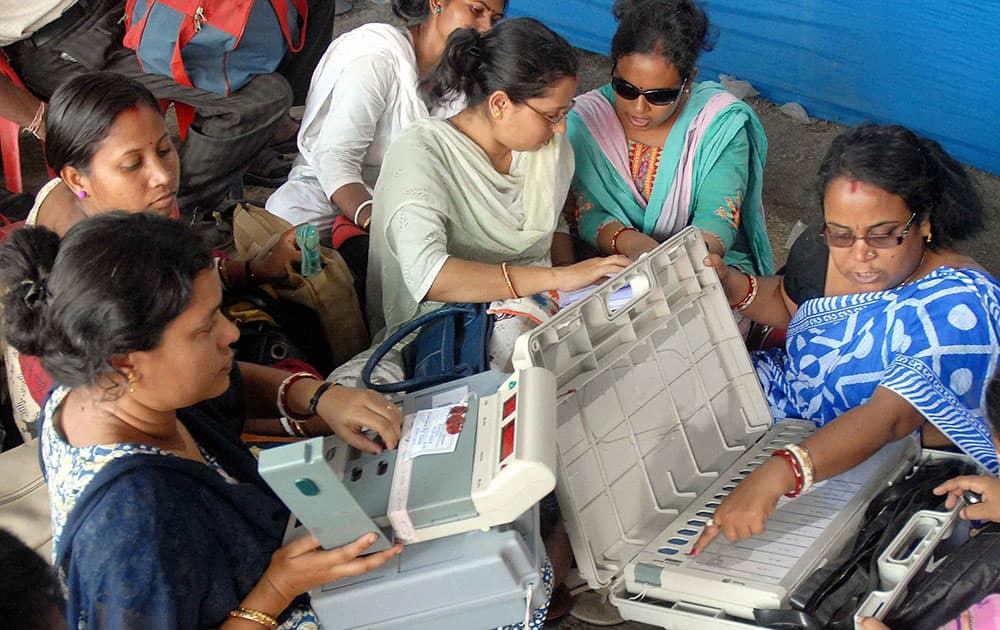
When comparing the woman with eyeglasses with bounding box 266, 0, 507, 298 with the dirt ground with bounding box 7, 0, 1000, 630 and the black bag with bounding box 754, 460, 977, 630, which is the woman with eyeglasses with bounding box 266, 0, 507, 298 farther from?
the black bag with bounding box 754, 460, 977, 630

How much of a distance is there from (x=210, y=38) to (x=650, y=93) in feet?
4.76

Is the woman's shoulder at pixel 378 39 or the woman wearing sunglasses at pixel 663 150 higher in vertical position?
the woman's shoulder at pixel 378 39

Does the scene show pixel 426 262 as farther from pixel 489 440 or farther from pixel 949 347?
pixel 949 347

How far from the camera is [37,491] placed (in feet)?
5.71

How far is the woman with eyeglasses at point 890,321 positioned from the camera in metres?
1.79

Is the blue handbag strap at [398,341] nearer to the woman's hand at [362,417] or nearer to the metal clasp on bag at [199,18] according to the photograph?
the woman's hand at [362,417]

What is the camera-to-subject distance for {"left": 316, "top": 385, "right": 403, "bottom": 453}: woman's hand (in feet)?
5.08

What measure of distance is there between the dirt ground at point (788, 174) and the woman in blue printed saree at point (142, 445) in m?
2.48

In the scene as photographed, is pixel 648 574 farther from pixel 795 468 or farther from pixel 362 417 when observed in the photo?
pixel 362 417

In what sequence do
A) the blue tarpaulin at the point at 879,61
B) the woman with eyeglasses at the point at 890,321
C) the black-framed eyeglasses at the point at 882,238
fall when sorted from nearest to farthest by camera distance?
the woman with eyeglasses at the point at 890,321 → the black-framed eyeglasses at the point at 882,238 → the blue tarpaulin at the point at 879,61

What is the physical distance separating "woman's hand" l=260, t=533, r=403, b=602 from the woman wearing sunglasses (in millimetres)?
1397

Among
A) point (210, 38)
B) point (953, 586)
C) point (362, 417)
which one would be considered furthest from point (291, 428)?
point (210, 38)

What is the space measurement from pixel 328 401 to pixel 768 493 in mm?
804

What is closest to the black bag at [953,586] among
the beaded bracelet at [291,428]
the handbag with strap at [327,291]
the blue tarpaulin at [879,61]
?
the beaded bracelet at [291,428]
